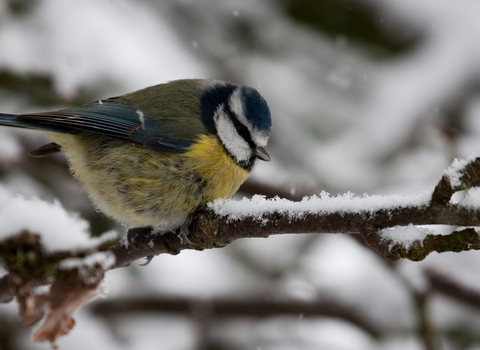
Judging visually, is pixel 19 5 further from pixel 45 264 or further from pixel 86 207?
pixel 45 264

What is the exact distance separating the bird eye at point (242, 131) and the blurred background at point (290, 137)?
58 cm

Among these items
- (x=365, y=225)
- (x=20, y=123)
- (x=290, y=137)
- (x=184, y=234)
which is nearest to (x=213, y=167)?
(x=184, y=234)

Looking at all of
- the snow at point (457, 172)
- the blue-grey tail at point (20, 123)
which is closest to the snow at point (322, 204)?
the snow at point (457, 172)

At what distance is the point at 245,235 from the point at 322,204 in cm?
33

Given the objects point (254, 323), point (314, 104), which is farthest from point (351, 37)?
point (254, 323)

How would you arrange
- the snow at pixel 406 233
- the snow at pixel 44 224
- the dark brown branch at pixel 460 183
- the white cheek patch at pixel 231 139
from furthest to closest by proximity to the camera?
1. the white cheek patch at pixel 231 139
2. the snow at pixel 44 224
3. the snow at pixel 406 233
4. the dark brown branch at pixel 460 183

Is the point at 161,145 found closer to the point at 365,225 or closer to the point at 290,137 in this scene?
the point at 365,225

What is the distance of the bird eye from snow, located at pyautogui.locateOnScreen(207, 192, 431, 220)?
1.03 metres

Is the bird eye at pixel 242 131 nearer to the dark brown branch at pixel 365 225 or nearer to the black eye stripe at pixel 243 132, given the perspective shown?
the black eye stripe at pixel 243 132

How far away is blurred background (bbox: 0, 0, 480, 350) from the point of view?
3.43 metres

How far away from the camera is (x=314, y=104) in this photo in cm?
523

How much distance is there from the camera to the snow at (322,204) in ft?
4.41

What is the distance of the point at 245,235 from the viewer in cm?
170

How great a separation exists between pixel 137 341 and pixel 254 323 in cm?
97
